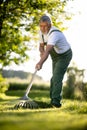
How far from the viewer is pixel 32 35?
838 inches

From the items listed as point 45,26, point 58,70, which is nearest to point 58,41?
point 45,26

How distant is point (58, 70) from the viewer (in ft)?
29.0

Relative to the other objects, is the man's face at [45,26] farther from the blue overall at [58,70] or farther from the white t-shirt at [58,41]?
the blue overall at [58,70]

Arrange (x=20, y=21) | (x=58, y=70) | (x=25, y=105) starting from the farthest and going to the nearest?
(x=20, y=21)
(x=58, y=70)
(x=25, y=105)

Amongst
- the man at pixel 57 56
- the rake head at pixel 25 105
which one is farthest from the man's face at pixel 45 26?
the rake head at pixel 25 105

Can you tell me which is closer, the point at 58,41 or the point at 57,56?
the point at 58,41

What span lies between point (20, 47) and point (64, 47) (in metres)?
12.9

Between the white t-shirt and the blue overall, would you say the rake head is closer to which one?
the blue overall

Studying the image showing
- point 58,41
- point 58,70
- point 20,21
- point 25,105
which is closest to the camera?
point 25,105

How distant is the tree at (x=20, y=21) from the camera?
1986 cm

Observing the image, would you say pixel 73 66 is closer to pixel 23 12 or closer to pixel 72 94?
pixel 72 94

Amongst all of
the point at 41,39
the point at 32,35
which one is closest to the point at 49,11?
the point at 32,35

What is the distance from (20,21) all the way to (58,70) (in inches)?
478

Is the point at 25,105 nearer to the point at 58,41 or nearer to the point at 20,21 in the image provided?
the point at 58,41
